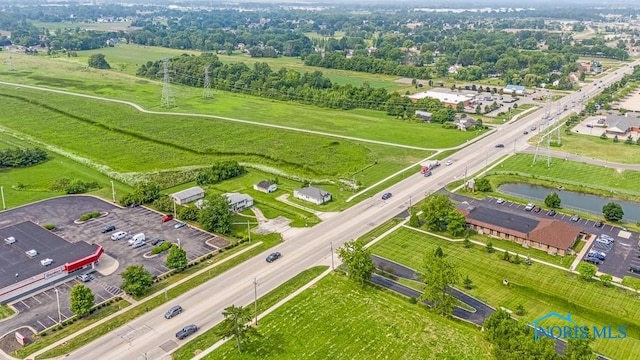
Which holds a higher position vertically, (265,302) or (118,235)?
(118,235)

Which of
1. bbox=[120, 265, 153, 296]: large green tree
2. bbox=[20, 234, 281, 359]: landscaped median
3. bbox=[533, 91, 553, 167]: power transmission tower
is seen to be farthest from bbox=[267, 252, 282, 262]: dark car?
bbox=[533, 91, 553, 167]: power transmission tower

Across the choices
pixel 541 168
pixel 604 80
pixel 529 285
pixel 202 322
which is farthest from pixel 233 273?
pixel 604 80

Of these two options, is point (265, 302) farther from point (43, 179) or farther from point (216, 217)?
point (43, 179)

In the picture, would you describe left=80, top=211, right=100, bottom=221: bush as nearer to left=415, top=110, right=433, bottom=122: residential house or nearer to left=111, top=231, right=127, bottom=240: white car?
left=111, top=231, right=127, bottom=240: white car

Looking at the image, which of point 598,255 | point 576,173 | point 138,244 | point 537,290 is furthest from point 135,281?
point 576,173

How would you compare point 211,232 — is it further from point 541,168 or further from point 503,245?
point 541,168

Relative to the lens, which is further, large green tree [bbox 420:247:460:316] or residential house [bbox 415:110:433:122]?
residential house [bbox 415:110:433:122]

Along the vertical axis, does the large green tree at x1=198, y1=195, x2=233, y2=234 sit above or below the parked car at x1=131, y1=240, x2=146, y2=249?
above
